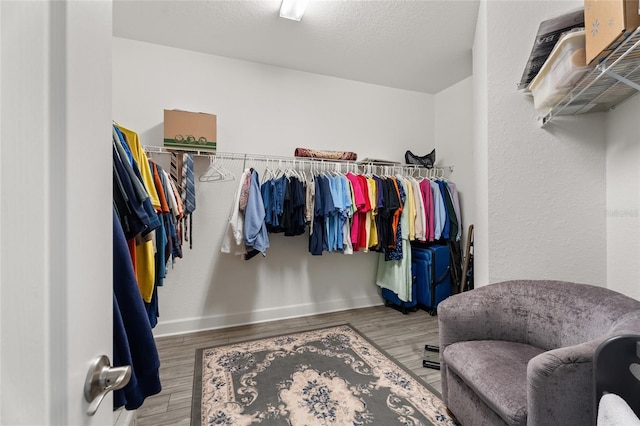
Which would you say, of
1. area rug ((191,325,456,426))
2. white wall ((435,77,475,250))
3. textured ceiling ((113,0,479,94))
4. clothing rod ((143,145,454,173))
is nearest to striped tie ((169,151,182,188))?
clothing rod ((143,145,454,173))

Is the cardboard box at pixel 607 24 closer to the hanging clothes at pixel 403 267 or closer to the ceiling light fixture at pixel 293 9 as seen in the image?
the ceiling light fixture at pixel 293 9

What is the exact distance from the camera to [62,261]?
0.34 m

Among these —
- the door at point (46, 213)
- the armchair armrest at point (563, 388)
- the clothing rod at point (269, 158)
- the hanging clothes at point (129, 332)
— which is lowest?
the armchair armrest at point (563, 388)

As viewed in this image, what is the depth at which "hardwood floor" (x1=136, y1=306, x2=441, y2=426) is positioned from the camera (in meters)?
1.68

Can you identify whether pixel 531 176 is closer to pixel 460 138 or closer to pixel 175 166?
pixel 460 138

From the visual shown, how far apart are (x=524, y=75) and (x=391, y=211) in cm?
157

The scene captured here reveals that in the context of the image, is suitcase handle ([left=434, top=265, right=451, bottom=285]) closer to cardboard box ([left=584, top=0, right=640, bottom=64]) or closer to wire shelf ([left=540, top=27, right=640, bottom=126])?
wire shelf ([left=540, top=27, right=640, bottom=126])

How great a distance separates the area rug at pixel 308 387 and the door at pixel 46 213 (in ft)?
4.89

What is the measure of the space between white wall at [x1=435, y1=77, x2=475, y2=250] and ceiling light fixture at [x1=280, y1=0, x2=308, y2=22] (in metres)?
2.19

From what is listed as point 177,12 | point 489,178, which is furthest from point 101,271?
point 177,12

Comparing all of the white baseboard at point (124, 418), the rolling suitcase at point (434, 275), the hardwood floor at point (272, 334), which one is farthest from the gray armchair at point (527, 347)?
the white baseboard at point (124, 418)

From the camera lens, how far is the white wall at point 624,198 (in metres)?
1.73

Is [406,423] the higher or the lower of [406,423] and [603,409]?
the lower

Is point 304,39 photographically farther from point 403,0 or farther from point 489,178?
point 489,178
